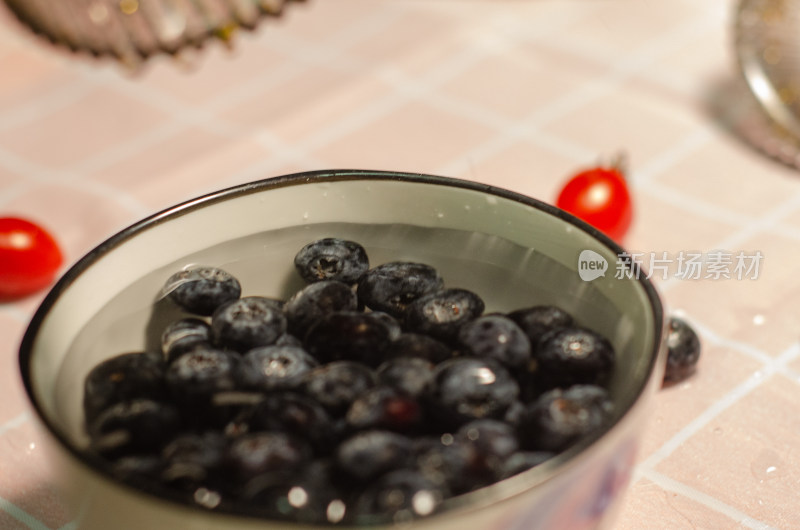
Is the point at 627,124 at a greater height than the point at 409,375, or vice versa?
the point at 409,375

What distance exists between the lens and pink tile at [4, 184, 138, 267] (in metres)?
0.93

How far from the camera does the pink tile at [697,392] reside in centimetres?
64

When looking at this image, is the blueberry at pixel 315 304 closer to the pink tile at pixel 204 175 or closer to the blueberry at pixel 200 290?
the blueberry at pixel 200 290

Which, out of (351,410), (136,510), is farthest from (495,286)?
(136,510)

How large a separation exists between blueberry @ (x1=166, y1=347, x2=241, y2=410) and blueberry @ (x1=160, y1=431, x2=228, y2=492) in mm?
30

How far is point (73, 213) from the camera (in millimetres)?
979

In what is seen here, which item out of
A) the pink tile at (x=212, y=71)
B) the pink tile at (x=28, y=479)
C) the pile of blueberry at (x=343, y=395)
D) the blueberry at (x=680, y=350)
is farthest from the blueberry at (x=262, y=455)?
the pink tile at (x=212, y=71)

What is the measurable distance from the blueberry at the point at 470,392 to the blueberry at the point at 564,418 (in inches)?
0.6

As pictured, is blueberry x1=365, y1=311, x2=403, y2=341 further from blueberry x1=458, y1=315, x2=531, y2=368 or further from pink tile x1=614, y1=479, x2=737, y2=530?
pink tile x1=614, y1=479, x2=737, y2=530

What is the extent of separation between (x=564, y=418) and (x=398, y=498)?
10cm

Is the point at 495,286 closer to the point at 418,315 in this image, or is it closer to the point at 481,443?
the point at 418,315

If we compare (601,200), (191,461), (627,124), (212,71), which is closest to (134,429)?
(191,461)

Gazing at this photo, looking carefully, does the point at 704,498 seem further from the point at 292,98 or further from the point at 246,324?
the point at 292,98

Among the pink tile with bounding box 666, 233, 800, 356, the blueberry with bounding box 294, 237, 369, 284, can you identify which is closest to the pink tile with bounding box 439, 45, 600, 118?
the pink tile with bounding box 666, 233, 800, 356
